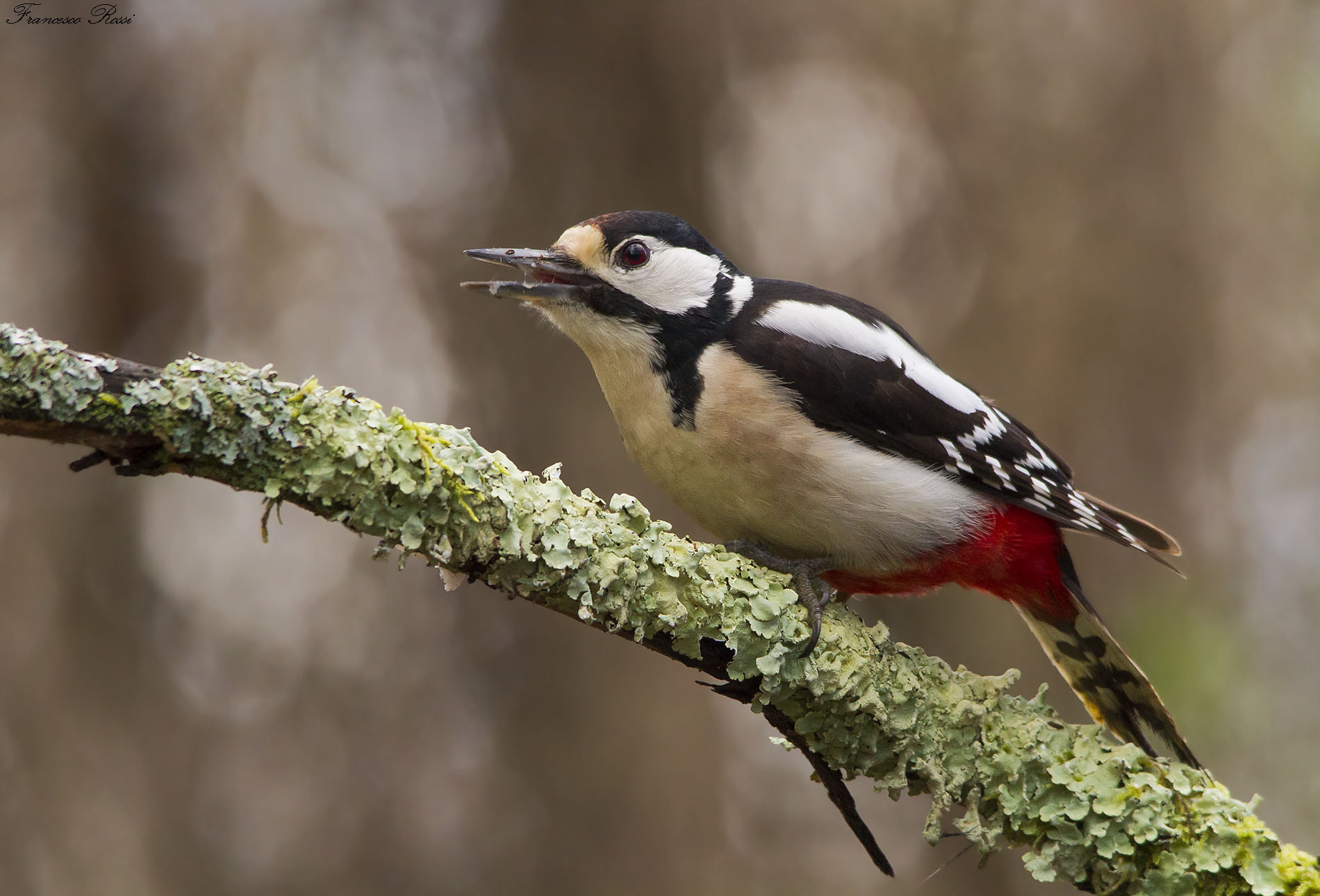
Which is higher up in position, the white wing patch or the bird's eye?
the bird's eye

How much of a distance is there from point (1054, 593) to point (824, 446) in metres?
0.94

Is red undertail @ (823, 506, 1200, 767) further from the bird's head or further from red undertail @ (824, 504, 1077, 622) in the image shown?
the bird's head

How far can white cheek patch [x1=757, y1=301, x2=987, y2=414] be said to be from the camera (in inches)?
125

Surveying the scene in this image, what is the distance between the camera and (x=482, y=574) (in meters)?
2.25

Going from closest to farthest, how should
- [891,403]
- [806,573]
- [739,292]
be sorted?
1. [806,573]
2. [891,403]
3. [739,292]

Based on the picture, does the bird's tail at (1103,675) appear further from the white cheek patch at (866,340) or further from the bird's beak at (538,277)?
the bird's beak at (538,277)

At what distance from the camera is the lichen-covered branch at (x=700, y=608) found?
1.94m

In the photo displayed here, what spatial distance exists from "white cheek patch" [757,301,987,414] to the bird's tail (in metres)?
0.61

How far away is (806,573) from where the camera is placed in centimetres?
284

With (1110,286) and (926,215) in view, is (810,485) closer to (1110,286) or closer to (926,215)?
(926,215)
